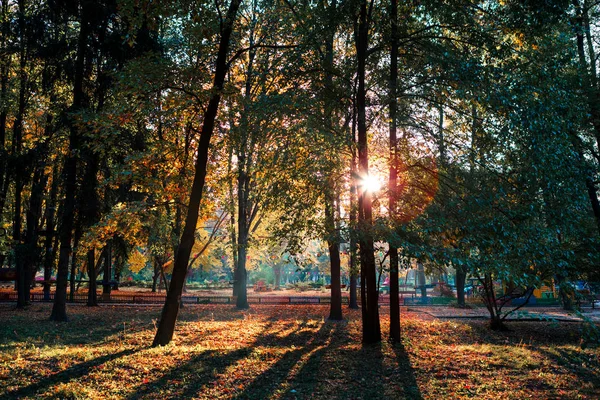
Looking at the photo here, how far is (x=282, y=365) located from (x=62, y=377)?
3971mm

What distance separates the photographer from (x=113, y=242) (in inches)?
A: 805

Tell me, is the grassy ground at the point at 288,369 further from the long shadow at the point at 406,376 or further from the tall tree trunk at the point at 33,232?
the tall tree trunk at the point at 33,232

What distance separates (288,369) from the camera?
8.38 m

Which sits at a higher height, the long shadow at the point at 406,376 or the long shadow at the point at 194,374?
the long shadow at the point at 194,374

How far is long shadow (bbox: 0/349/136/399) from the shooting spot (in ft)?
21.0

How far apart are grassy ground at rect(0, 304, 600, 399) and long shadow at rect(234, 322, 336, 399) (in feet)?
0.07

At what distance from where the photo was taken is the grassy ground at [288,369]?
6820mm

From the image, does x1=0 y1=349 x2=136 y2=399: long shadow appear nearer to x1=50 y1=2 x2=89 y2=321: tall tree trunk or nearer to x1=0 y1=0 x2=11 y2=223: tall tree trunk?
x1=50 y1=2 x2=89 y2=321: tall tree trunk

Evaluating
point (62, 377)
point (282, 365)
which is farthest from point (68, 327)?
point (282, 365)

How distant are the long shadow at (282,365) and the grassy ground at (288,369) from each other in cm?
2

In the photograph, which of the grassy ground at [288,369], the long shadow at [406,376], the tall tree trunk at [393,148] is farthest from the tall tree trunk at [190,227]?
the long shadow at [406,376]

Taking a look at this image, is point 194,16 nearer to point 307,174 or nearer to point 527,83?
point 307,174

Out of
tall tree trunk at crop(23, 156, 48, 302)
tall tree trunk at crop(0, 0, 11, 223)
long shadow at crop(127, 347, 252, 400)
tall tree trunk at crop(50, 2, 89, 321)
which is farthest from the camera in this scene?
tall tree trunk at crop(23, 156, 48, 302)

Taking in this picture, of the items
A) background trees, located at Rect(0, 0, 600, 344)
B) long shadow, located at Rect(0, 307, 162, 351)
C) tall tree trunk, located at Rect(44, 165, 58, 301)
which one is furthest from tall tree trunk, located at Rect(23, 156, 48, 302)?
background trees, located at Rect(0, 0, 600, 344)
